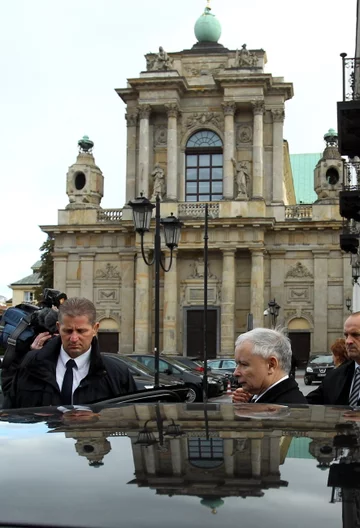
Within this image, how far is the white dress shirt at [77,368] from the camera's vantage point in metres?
5.23

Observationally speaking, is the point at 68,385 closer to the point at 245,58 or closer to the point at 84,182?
the point at 245,58

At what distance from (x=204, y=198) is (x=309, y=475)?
49.8 meters

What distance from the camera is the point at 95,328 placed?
5.49 meters

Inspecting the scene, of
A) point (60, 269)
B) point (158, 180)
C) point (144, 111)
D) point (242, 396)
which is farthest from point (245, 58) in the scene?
point (242, 396)

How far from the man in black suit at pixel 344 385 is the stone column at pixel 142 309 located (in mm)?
42095

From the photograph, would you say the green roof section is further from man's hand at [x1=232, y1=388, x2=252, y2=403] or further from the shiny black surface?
the shiny black surface

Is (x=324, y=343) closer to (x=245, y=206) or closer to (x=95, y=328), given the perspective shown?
(x=245, y=206)

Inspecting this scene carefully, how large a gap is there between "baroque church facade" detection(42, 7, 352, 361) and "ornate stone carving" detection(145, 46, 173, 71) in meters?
0.07

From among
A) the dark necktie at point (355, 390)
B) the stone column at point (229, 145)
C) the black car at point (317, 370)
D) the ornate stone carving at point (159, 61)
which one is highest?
the ornate stone carving at point (159, 61)

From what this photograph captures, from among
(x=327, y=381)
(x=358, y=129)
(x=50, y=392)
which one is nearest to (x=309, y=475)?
(x=50, y=392)

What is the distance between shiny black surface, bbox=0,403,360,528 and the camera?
1970 mm

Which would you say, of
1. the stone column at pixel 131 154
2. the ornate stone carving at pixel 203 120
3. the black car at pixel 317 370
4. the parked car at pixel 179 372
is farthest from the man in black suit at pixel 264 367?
the ornate stone carving at pixel 203 120

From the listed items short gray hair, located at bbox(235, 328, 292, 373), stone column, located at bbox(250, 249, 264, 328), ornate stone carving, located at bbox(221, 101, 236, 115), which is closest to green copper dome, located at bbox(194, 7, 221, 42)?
ornate stone carving, located at bbox(221, 101, 236, 115)

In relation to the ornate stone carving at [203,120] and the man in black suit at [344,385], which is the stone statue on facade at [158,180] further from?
the man in black suit at [344,385]
